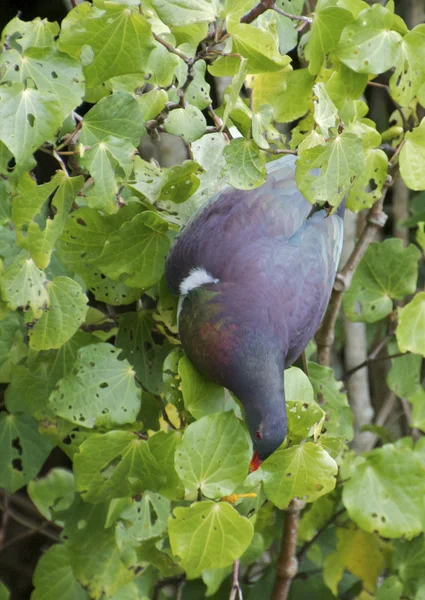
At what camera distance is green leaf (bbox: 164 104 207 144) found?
1.19 meters

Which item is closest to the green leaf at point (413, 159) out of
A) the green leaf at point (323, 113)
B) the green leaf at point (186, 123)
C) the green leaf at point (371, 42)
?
the green leaf at point (371, 42)

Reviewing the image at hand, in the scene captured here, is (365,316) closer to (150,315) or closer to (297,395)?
(297,395)

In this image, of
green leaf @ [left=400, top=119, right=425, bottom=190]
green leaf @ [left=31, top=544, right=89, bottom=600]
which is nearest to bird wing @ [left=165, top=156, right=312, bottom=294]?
green leaf @ [left=400, top=119, right=425, bottom=190]

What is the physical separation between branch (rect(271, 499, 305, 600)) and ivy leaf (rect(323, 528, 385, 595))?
14 centimetres

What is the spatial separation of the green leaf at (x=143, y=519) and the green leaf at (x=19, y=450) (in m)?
0.24

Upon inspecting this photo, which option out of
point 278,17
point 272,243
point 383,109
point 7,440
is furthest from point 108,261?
point 383,109

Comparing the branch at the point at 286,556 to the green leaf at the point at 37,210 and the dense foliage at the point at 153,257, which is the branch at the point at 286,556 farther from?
the green leaf at the point at 37,210

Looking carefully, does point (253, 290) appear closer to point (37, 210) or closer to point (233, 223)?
point (233, 223)

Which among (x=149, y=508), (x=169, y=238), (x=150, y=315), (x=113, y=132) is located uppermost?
(x=113, y=132)

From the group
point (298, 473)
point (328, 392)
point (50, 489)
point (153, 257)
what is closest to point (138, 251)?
point (153, 257)

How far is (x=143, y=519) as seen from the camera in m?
1.28

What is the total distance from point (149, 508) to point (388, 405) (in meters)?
1.07

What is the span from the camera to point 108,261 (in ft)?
4.02

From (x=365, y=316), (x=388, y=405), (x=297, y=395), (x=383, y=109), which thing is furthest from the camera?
(x=383, y=109)
